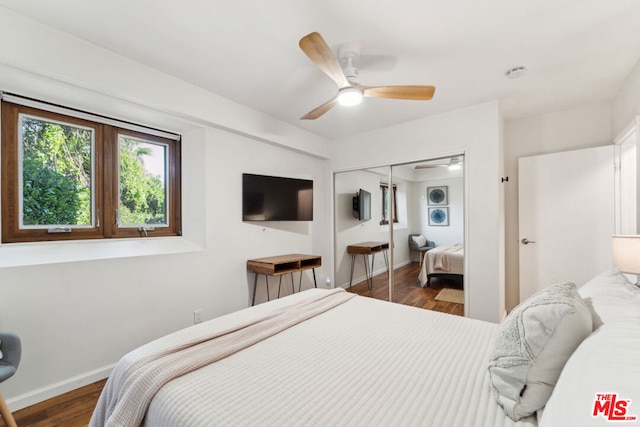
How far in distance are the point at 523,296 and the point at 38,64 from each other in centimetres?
483

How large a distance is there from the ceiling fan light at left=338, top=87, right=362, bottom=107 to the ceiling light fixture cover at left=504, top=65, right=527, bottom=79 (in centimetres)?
134

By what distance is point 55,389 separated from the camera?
1.84 m

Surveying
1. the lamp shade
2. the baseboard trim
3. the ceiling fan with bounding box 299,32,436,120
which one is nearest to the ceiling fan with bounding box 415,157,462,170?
the ceiling fan with bounding box 299,32,436,120

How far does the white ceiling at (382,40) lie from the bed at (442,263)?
5.55 feet

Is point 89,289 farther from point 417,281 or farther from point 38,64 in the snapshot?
point 417,281

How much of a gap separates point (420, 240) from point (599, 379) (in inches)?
119

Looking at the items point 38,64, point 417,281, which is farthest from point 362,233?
point 38,64

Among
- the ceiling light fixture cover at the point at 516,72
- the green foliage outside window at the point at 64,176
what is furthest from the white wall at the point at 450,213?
the green foliage outside window at the point at 64,176

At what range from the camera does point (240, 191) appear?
3023 millimetres

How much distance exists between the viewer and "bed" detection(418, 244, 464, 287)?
10.1 feet

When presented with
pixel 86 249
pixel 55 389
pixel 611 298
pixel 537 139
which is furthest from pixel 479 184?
pixel 55 389

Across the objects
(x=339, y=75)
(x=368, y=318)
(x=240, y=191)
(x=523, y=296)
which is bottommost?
(x=523, y=296)

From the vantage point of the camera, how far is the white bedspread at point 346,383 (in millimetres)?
837

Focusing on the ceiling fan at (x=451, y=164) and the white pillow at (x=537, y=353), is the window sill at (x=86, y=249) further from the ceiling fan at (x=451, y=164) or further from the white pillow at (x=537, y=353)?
the ceiling fan at (x=451, y=164)
